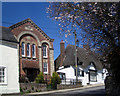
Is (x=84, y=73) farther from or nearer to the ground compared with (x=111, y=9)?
nearer to the ground

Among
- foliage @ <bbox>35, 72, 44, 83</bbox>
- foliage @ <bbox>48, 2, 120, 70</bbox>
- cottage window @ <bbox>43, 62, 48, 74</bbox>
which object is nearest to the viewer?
foliage @ <bbox>48, 2, 120, 70</bbox>

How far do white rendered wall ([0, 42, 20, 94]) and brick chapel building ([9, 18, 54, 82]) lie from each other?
8175 mm

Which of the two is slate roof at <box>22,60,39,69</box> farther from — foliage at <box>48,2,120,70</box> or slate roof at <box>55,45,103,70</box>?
foliage at <box>48,2,120,70</box>

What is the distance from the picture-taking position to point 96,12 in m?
11.0

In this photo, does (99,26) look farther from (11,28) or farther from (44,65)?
(44,65)

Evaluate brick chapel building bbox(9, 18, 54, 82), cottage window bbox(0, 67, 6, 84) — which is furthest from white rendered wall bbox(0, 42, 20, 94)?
brick chapel building bbox(9, 18, 54, 82)

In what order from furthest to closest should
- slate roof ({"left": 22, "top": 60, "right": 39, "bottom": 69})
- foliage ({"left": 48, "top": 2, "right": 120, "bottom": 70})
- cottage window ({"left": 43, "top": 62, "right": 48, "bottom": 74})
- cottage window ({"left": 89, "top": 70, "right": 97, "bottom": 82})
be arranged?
cottage window ({"left": 89, "top": 70, "right": 97, "bottom": 82})
cottage window ({"left": 43, "top": 62, "right": 48, "bottom": 74})
slate roof ({"left": 22, "top": 60, "right": 39, "bottom": 69})
foliage ({"left": 48, "top": 2, "right": 120, "bottom": 70})

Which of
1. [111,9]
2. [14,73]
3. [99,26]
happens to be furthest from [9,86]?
[111,9]

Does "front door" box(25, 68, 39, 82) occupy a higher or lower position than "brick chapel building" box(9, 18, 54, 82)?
lower

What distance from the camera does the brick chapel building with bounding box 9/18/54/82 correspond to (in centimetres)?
3031

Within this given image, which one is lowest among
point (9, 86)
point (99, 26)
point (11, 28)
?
point (9, 86)

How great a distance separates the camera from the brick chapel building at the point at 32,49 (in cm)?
3031

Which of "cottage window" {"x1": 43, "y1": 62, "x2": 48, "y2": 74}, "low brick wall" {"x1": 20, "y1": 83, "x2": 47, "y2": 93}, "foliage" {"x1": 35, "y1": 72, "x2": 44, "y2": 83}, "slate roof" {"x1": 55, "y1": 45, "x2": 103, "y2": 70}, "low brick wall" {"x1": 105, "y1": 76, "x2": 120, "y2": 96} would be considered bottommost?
"low brick wall" {"x1": 20, "y1": 83, "x2": 47, "y2": 93}

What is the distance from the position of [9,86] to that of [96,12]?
12881 mm
